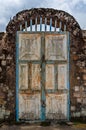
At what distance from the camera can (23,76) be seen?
1073cm

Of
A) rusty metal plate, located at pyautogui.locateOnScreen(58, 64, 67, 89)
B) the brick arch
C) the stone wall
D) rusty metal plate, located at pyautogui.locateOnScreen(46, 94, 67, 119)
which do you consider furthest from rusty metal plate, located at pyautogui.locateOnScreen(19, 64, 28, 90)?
the brick arch

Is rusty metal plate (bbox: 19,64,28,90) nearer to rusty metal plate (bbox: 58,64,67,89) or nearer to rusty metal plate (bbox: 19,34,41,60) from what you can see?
rusty metal plate (bbox: 19,34,41,60)

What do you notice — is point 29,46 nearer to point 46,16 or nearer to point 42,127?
point 46,16

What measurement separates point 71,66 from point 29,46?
4.31 feet

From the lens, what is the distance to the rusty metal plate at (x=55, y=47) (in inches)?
424

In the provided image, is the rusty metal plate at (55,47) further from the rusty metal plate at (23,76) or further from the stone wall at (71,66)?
the rusty metal plate at (23,76)

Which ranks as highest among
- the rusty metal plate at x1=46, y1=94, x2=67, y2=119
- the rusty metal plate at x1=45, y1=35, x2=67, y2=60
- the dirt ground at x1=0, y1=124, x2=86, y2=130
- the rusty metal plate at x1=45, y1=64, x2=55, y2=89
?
the rusty metal plate at x1=45, y1=35, x2=67, y2=60

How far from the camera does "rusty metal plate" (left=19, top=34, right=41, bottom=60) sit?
1076 centimetres

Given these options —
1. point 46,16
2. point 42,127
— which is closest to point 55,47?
point 46,16

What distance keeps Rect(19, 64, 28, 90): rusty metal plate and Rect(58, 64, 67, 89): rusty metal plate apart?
3.04 feet

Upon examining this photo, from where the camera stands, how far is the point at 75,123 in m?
10.3

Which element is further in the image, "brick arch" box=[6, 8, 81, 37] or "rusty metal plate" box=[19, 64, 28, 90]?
"brick arch" box=[6, 8, 81, 37]

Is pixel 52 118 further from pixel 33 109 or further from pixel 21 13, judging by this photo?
pixel 21 13

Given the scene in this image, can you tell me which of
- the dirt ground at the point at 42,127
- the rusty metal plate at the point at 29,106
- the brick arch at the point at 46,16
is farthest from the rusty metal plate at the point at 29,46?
the dirt ground at the point at 42,127
